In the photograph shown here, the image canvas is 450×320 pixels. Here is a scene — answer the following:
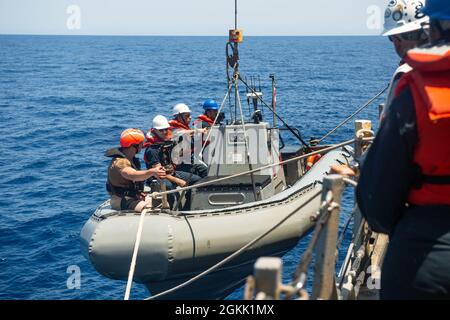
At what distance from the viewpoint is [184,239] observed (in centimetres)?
633

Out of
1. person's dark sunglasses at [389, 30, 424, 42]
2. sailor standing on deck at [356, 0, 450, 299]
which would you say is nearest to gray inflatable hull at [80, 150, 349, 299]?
person's dark sunglasses at [389, 30, 424, 42]

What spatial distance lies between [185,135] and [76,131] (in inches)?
671

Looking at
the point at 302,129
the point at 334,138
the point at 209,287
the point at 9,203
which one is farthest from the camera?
the point at 302,129

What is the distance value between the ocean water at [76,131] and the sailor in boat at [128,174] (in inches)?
117

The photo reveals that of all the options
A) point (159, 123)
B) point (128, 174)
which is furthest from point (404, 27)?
point (159, 123)

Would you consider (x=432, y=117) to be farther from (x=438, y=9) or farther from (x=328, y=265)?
(x=328, y=265)

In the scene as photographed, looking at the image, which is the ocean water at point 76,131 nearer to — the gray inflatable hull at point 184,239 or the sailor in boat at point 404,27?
the gray inflatable hull at point 184,239

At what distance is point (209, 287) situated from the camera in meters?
7.45

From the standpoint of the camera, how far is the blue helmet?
1944 mm

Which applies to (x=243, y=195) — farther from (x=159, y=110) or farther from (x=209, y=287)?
(x=159, y=110)

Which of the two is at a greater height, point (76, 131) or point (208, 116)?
point (208, 116)

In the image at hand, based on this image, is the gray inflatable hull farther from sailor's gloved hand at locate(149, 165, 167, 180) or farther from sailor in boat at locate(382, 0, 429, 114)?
sailor in boat at locate(382, 0, 429, 114)
